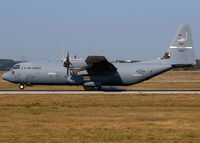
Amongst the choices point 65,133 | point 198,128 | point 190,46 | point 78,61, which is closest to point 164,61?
point 190,46

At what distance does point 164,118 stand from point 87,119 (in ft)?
14.0

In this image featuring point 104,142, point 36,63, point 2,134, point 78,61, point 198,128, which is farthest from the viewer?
point 36,63

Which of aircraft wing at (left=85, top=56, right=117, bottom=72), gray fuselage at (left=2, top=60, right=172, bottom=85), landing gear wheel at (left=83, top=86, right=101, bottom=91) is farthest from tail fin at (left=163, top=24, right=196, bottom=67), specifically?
landing gear wheel at (left=83, top=86, right=101, bottom=91)

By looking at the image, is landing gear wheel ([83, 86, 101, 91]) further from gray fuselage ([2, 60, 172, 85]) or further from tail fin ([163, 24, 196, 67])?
tail fin ([163, 24, 196, 67])

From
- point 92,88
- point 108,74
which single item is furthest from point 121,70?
point 92,88

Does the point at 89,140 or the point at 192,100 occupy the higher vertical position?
the point at 89,140

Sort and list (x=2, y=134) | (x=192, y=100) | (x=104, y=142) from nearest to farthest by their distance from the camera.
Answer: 1. (x=104, y=142)
2. (x=2, y=134)
3. (x=192, y=100)

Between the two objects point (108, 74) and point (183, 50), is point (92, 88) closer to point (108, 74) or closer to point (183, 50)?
point (108, 74)

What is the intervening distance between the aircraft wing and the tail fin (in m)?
6.43

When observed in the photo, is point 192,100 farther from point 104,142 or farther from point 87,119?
point 104,142

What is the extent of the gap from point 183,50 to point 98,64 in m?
9.08

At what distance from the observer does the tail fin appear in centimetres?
3397

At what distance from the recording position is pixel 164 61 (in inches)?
1361

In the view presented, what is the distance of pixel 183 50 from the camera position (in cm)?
3403
